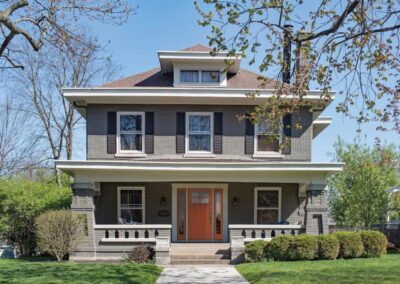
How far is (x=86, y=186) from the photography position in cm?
1511

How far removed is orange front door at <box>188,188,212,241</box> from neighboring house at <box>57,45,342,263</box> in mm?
39

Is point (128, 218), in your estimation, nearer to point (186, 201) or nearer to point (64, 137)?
point (186, 201)

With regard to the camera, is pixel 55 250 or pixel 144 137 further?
pixel 144 137

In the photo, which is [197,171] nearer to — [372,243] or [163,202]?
[163,202]

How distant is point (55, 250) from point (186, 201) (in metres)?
5.31

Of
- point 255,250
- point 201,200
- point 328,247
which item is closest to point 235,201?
point 201,200

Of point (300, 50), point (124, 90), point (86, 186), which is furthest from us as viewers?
point (124, 90)

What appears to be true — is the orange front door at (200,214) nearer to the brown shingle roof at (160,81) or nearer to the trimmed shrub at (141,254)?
the trimmed shrub at (141,254)

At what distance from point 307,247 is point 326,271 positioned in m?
2.68

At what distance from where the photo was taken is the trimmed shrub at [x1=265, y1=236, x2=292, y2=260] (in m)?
13.9

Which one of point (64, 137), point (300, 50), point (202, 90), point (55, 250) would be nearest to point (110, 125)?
point (202, 90)

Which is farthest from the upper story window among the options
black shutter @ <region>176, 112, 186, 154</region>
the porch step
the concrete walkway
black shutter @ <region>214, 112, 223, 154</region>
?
the concrete walkway

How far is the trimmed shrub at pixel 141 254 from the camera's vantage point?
14.1 meters

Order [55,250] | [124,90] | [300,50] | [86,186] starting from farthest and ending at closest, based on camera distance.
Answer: [124,90]
[86,186]
[55,250]
[300,50]
